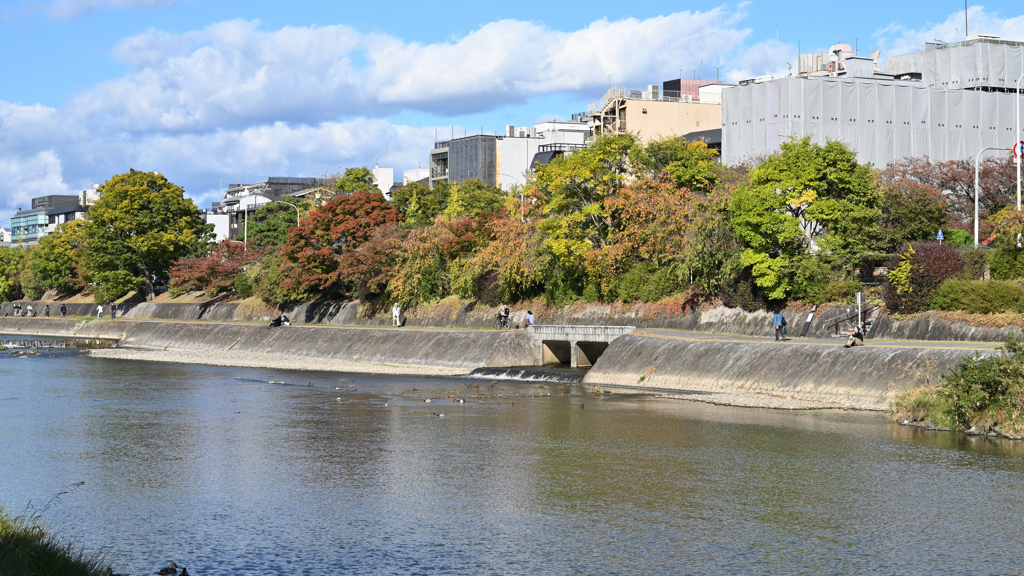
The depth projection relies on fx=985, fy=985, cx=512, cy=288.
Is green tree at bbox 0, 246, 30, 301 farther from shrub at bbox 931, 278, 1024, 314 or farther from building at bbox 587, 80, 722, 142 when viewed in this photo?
shrub at bbox 931, 278, 1024, 314

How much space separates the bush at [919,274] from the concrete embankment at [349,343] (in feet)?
71.3

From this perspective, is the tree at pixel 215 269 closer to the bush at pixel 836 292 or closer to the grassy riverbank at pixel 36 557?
the bush at pixel 836 292

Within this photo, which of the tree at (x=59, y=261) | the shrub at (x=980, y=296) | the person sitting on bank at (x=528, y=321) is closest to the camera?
the shrub at (x=980, y=296)

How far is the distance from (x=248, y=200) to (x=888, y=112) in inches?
4733

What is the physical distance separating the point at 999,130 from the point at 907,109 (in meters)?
9.53

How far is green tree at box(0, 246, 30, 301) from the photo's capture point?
14588 cm

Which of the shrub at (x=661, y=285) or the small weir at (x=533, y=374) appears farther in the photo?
the shrub at (x=661, y=285)

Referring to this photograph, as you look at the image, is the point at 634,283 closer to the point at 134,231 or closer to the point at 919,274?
the point at 919,274

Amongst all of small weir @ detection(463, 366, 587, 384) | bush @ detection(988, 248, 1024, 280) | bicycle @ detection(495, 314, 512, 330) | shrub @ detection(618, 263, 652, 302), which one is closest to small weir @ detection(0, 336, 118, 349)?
bicycle @ detection(495, 314, 512, 330)

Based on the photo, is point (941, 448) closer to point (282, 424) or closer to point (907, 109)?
point (282, 424)

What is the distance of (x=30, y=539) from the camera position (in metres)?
15.1

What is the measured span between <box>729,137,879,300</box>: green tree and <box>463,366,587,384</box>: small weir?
10.8 metres

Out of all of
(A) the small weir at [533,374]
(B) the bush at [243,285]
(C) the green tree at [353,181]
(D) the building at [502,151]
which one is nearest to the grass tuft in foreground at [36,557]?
(A) the small weir at [533,374]

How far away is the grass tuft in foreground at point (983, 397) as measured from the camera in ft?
94.1
